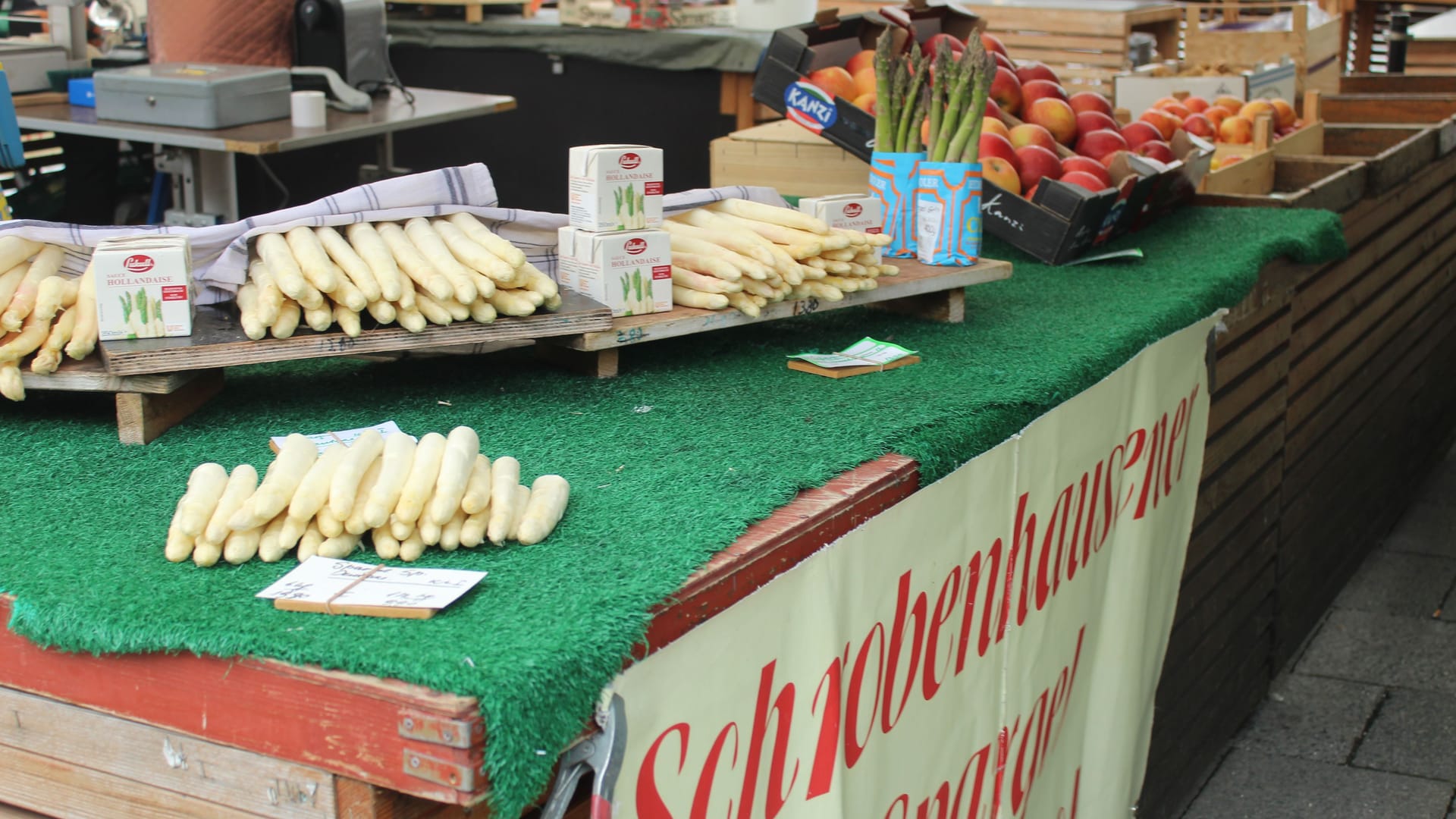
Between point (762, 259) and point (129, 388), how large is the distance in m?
0.99

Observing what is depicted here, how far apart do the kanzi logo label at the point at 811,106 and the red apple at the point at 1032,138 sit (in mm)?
499

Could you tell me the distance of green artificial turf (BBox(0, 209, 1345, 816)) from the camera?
1.27 meters

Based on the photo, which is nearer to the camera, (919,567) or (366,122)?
(919,567)

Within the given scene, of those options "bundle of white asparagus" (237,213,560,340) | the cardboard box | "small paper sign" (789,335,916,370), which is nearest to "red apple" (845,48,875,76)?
"small paper sign" (789,335,916,370)

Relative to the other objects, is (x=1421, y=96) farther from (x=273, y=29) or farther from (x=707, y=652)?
(x=707, y=652)

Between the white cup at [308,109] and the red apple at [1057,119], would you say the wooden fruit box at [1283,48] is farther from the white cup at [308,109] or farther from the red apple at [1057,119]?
the white cup at [308,109]

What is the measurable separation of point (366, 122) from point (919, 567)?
406 centimetres

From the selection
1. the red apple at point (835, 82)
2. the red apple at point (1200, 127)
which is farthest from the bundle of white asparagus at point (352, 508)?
the red apple at point (1200, 127)

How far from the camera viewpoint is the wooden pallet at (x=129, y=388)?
6.13 ft

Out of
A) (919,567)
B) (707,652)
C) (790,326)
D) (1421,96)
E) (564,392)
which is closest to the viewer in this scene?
(707,652)

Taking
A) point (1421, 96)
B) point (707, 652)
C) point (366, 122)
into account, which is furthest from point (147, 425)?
point (1421, 96)

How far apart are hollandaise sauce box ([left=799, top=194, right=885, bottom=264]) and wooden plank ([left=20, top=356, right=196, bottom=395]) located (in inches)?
46.0

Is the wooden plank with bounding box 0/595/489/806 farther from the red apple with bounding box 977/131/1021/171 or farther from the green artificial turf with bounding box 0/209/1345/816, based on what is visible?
the red apple with bounding box 977/131/1021/171

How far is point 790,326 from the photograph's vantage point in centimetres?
267
